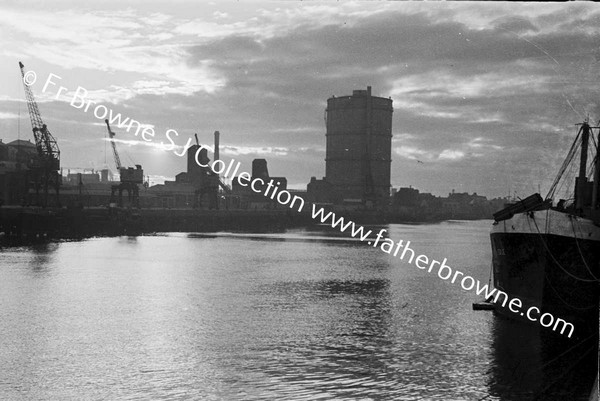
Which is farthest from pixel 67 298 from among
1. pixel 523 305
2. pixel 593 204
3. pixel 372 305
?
pixel 593 204

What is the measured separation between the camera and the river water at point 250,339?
52.0ft

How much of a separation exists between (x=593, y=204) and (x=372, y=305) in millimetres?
10790

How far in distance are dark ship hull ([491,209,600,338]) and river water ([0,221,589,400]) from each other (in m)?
2.01

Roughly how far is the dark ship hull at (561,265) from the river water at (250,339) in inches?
79.1

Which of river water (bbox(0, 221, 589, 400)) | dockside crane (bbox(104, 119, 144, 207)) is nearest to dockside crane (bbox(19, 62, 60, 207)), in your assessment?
dockside crane (bbox(104, 119, 144, 207))

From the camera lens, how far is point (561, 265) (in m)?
21.5

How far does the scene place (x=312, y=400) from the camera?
48.3 feet

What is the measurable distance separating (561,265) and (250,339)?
37.2 ft

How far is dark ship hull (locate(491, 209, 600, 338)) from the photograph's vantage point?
20.9 m

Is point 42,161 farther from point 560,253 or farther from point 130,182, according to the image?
point 560,253

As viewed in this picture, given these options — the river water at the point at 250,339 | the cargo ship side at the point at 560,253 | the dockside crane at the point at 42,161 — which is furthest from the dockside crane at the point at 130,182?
the cargo ship side at the point at 560,253

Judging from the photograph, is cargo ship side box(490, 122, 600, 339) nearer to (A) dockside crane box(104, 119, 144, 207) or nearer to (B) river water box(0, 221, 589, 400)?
(B) river water box(0, 221, 589, 400)

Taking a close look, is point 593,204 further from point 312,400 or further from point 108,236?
point 108,236

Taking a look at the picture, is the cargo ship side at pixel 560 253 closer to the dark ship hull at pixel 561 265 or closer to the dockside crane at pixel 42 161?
the dark ship hull at pixel 561 265
